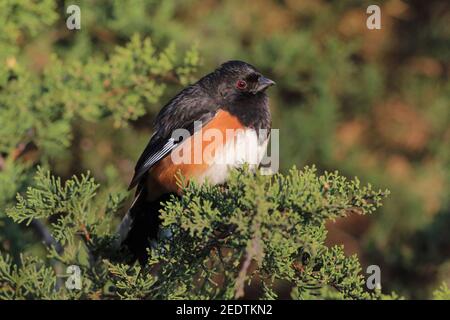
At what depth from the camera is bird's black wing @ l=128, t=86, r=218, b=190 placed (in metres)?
3.11

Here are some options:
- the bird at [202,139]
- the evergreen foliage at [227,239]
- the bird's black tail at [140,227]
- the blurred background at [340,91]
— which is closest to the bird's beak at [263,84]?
the bird at [202,139]

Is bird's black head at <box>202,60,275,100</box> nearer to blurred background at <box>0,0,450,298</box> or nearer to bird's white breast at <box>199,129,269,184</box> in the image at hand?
bird's white breast at <box>199,129,269,184</box>

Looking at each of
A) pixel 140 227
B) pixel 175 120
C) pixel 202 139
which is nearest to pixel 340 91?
pixel 175 120

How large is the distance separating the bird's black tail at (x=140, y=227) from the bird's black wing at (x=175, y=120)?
11 centimetres

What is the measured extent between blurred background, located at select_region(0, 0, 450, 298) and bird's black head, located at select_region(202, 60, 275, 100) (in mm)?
709

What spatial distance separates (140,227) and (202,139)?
461 millimetres

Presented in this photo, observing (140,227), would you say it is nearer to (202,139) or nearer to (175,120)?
(202,139)

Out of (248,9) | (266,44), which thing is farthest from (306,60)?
(248,9)

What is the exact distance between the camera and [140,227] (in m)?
2.83

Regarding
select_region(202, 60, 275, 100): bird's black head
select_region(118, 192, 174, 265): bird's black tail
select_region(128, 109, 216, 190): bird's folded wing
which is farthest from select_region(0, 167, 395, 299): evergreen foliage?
select_region(202, 60, 275, 100): bird's black head

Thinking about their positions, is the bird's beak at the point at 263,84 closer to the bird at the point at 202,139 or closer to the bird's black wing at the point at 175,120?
the bird at the point at 202,139

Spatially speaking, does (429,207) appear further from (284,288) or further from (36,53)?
(36,53)

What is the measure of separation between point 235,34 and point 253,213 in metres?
2.82

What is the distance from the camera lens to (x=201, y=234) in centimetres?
202
